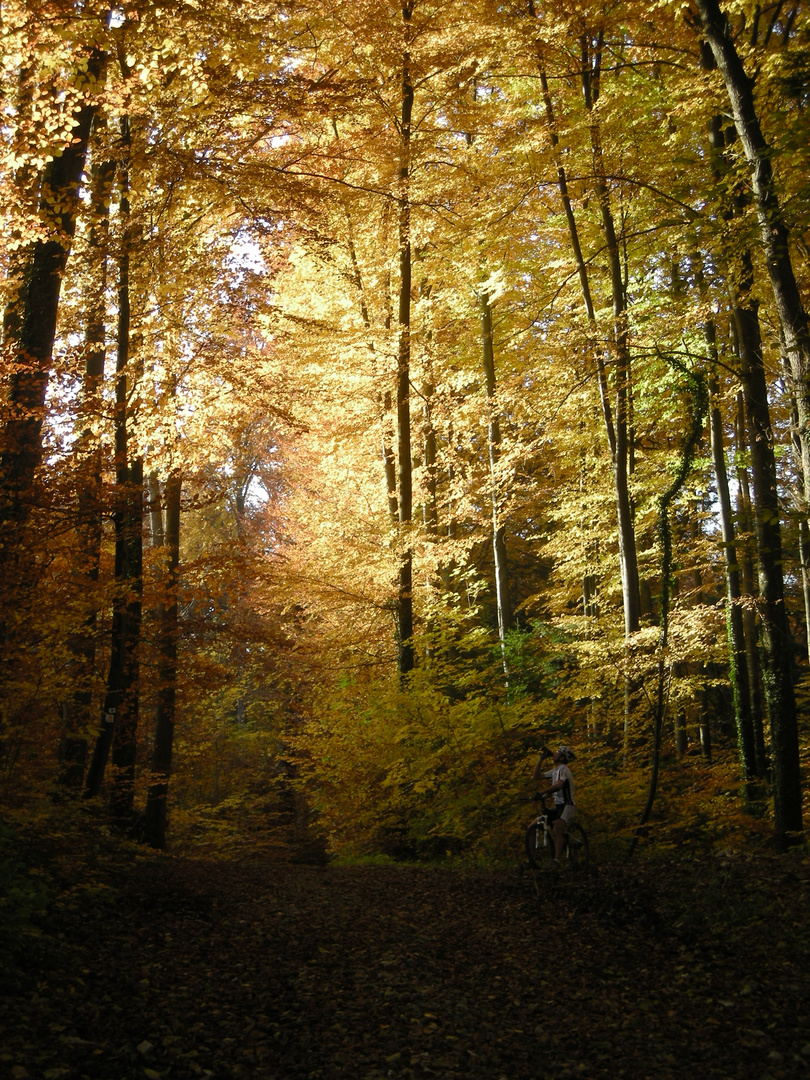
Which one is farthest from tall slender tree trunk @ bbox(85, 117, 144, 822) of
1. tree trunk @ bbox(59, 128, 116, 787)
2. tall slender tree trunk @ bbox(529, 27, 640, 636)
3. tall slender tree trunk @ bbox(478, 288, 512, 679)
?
tall slender tree trunk @ bbox(478, 288, 512, 679)

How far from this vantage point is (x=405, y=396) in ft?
47.1

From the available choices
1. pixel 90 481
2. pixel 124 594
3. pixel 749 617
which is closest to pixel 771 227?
pixel 90 481

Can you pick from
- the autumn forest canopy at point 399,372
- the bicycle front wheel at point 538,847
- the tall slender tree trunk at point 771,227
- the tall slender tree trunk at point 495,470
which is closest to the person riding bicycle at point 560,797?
the bicycle front wheel at point 538,847

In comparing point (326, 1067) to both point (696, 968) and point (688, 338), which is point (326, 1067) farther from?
point (688, 338)

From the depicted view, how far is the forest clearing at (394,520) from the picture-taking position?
511 cm

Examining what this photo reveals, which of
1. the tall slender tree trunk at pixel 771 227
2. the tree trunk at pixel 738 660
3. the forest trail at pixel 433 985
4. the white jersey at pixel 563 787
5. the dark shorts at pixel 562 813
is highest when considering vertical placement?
the tall slender tree trunk at pixel 771 227

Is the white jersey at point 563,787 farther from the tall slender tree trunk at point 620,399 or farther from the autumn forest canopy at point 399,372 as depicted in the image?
the tall slender tree trunk at point 620,399

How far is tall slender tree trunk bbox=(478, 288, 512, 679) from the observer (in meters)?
15.4

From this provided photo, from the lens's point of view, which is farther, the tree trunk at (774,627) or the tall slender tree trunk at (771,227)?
the tree trunk at (774,627)

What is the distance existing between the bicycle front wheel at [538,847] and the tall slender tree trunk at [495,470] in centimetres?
641

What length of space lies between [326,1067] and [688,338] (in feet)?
41.0

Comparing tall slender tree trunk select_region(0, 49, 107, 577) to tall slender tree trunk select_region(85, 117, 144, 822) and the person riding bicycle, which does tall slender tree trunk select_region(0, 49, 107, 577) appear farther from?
the person riding bicycle

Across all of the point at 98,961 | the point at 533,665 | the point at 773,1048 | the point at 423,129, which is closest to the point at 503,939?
the point at 773,1048

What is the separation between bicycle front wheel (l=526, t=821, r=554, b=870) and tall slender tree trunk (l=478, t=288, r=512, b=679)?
6.41 meters
